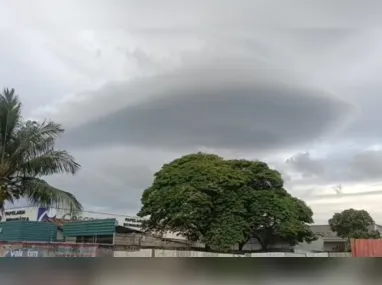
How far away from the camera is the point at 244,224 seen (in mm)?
18969

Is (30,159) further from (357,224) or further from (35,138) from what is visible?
(357,224)

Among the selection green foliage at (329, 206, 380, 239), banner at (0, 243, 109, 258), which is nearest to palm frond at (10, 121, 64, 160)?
banner at (0, 243, 109, 258)

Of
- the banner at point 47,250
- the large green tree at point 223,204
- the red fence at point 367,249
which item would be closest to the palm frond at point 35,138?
the banner at point 47,250

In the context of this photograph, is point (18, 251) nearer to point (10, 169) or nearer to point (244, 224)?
point (10, 169)

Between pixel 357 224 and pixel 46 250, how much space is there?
66.1 feet

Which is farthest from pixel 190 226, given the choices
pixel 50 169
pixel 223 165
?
pixel 50 169

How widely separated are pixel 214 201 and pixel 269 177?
9.91ft

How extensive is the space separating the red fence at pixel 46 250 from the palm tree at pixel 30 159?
2873 millimetres

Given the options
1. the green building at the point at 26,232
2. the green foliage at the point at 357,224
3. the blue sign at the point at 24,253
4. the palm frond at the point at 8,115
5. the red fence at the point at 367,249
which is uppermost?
the palm frond at the point at 8,115

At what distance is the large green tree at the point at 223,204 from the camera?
1877 centimetres

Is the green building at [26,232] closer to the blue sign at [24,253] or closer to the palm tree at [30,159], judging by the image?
the blue sign at [24,253]

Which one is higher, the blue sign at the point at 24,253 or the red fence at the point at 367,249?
the red fence at the point at 367,249

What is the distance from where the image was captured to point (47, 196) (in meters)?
9.85

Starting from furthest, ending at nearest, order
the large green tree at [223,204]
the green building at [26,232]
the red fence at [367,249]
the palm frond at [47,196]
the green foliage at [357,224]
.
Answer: the green foliage at [357,224] < the green building at [26,232] < the large green tree at [223,204] < the red fence at [367,249] < the palm frond at [47,196]
